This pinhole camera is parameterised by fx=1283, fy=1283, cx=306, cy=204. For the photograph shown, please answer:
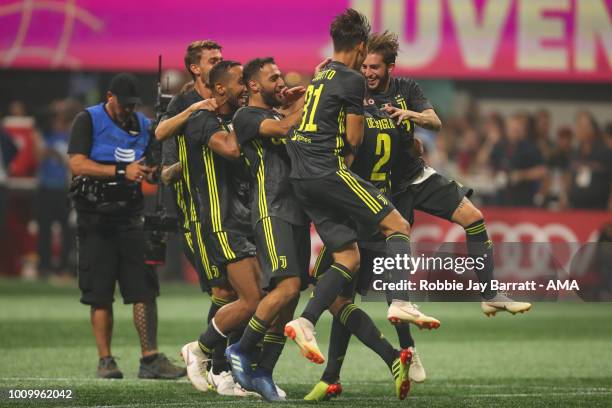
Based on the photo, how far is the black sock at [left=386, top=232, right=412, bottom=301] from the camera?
8633 mm

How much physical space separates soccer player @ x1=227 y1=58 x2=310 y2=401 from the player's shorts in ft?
0.88

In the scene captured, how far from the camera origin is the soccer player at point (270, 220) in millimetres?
8797

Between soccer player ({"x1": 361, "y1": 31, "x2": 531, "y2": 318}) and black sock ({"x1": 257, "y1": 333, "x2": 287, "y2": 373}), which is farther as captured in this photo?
soccer player ({"x1": 361, "y1": 31, "x2": 531, "y2": 318})

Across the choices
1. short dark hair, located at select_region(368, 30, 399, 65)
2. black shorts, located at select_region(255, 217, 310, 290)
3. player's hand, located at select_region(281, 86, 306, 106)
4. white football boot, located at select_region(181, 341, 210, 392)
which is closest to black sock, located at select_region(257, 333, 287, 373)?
black shorts, located at select_region(255, 217, 310, 290)

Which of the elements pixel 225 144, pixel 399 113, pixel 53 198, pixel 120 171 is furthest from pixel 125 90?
pixel 53 198

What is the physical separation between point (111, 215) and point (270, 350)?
250cm

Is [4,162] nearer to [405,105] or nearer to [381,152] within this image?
[405,105]

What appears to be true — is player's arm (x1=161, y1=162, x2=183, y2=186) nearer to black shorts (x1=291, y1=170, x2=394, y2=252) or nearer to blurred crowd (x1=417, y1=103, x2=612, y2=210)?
black shorts (x1=291, y1=170, x2=394, y2=252)

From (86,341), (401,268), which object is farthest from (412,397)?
(86,341)

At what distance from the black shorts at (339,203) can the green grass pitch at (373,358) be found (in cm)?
118

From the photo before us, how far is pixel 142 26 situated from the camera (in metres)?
18.9

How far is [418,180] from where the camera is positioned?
32.5 feet

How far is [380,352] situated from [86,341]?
16.3 ft

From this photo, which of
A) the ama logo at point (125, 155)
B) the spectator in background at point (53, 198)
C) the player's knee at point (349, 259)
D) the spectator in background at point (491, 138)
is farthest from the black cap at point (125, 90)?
the spectator in background at point (491, 138)
